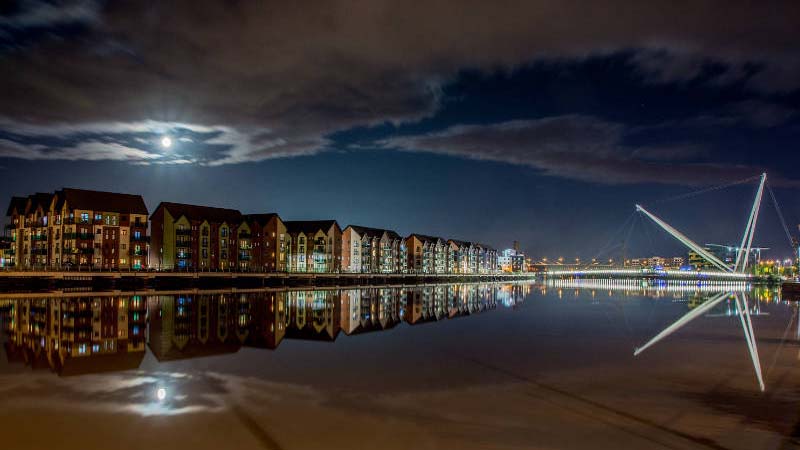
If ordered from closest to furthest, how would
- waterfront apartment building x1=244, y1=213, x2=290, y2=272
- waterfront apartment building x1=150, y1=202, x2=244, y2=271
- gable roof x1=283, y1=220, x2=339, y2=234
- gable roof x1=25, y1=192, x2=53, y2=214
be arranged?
gable roof x1=25, y1=192, x2=53, y2=214
waterfront apartment building x1=150, y1=202, x2=244, y2=271
waterfront apartment building x1=244, y1=213, x2=290, y2=272
gable roof x1=283, y1=220, x2=339, y2=234

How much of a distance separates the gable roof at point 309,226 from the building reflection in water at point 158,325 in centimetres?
5877

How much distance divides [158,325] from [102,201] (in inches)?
2018

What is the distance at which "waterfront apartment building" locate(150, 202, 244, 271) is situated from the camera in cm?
7981

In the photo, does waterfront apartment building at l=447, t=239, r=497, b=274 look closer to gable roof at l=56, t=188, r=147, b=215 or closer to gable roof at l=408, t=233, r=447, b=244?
gable roof at l=408, t=233, r=447, b=244

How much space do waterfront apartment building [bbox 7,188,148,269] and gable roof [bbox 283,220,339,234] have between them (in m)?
35.5

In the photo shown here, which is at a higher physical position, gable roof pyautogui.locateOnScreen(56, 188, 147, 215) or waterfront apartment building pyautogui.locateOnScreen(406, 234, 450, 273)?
gable roof pyautogui.locateOnScreen(56, 188, 147, 215)

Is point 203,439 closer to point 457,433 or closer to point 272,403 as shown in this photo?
point 272,403

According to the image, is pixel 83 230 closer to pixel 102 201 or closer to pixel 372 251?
pixel 102 201

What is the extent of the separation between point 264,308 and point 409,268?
10451 cm

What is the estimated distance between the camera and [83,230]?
2709 inches

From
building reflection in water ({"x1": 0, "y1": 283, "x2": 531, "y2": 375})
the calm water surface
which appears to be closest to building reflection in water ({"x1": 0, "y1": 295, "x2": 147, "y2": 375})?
building reflection in water ({"x1": 0, "y1": 283, "x2": 531, "y2": 375})

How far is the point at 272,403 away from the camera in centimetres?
1348

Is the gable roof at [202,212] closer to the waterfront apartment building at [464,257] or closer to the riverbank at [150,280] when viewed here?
the riverbank at [150,280]

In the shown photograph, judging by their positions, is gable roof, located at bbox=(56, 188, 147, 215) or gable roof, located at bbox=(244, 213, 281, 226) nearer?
gable roof, located at bbox=(56, 188, 147, 215)
